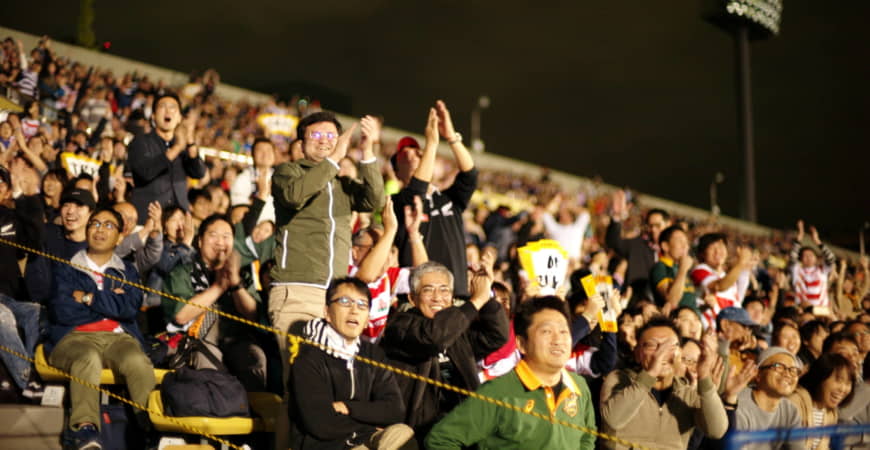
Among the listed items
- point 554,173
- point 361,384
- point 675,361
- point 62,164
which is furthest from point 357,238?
point 554,173

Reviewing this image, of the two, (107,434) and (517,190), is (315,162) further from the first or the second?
(517,190)

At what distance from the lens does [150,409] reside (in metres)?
4.66

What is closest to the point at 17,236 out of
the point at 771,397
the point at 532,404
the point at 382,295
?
the point at 382,295

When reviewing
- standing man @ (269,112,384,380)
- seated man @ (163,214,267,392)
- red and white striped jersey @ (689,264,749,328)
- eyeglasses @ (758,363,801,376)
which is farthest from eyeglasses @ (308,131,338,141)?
red and white striped jersey @ (689,264,749,328)

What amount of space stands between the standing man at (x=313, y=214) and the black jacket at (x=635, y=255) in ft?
12.3

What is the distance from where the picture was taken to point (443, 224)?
570cm

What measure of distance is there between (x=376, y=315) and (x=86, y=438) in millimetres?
1820

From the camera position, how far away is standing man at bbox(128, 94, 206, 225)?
6.68 metres

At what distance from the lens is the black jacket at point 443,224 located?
5.52m

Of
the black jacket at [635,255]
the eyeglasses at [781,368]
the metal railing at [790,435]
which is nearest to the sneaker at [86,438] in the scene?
the metal railing at [790,435]

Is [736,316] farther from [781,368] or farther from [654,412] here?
[654,412]

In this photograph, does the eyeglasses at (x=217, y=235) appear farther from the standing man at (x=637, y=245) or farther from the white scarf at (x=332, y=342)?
the standing man at (x=637, y=245)

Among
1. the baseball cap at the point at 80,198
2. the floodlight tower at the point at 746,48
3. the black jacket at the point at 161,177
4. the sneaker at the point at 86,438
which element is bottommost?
the sneaker at the point at 86,438

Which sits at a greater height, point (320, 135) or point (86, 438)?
point (320, 135)
